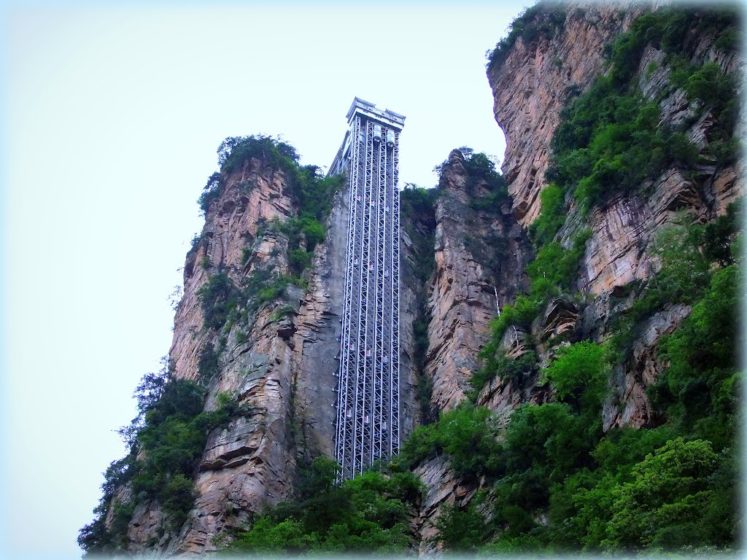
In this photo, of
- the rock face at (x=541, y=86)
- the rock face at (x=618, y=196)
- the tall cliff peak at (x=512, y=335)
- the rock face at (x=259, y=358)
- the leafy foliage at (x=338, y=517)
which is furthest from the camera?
the rock face at (x=541, y=86)

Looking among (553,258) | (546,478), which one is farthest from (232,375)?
(546,478)

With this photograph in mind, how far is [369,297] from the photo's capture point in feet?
123

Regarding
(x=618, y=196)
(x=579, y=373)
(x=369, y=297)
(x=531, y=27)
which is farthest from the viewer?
(x=531, y=27)

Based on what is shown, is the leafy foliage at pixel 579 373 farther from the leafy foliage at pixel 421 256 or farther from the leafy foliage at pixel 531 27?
the leafy foliage at pixel 531 27

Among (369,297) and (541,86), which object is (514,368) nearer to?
(369,297)

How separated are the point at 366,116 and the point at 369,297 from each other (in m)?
11.4

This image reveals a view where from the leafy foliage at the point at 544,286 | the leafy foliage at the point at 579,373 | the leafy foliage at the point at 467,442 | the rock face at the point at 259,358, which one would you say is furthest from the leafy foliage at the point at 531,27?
the leafy foliage at the point at 579,373

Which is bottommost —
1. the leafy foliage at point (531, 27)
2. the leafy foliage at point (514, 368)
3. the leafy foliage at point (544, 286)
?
the leafy foliage at point (514, 368)

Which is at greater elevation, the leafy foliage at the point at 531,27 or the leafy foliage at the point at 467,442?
the leafy foliage at the point at 531,27

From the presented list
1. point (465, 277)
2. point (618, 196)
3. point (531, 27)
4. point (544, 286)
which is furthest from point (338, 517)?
point (531, 27)

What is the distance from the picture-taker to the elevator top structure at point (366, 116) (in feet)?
148

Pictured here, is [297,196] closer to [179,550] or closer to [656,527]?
[179,550]

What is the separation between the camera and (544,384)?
24.9 meters

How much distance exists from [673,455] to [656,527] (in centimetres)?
146
